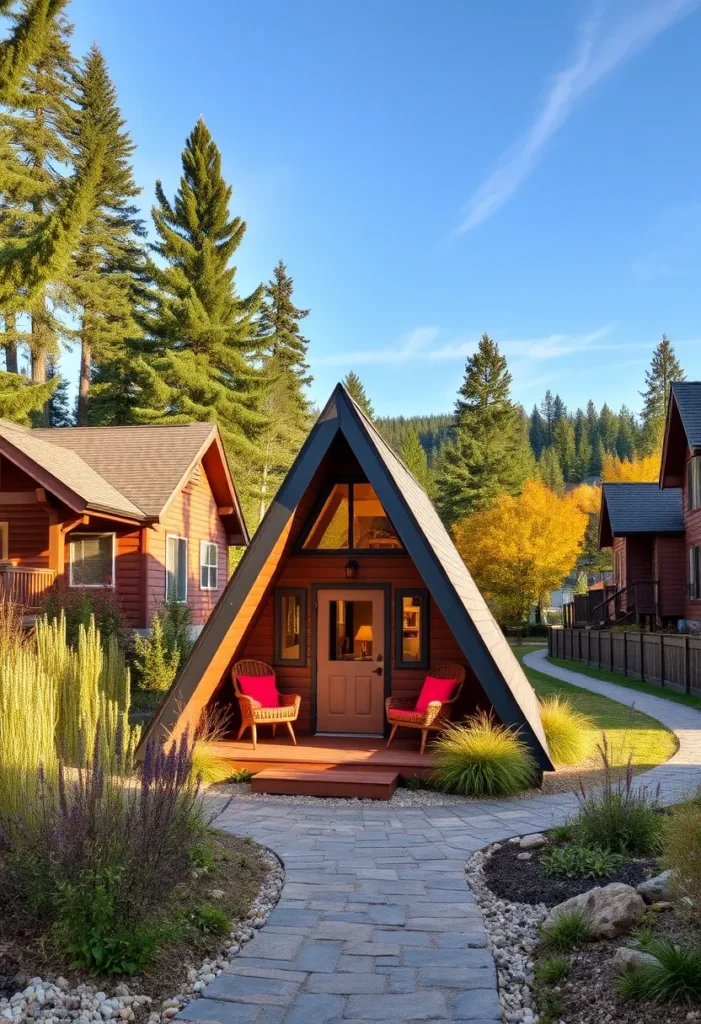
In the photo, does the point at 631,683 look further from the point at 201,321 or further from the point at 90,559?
the point at 201,321

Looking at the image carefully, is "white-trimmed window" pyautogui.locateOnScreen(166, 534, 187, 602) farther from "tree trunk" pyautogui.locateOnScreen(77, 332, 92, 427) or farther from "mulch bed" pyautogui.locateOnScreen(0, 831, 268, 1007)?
"tree trunk" pyautogui.locateOnScreen(77, 332, 92, 427)

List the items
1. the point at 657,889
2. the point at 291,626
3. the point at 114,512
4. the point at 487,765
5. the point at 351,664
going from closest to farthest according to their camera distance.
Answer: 1. the point at 657,889
2. the point at 487,765
3. the point at 351,664
4. the point at 291,626
5. the point at 114,512

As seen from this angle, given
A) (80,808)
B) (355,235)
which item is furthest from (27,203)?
(80,808)

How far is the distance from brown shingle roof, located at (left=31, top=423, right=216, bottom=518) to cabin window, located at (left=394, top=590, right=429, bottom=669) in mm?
8941

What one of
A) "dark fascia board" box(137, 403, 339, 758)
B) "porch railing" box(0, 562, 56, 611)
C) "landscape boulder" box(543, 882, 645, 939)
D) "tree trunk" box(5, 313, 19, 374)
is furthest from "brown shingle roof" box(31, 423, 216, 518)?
"landscape boulder" box(543, 882, 645, 939)

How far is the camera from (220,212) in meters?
35.2

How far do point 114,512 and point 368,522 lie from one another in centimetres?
778

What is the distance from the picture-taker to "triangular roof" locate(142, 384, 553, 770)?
25.3ft

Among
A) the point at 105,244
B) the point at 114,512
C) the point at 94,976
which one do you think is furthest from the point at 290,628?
the point at 105,244

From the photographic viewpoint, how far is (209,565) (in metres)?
22.5

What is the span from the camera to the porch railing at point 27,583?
1480 centimetres

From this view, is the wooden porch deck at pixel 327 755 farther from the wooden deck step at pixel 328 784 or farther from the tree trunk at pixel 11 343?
the tree trunk at pixel 11 343

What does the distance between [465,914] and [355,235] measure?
1547 centimetres

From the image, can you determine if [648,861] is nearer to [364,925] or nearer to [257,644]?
[364,925]
